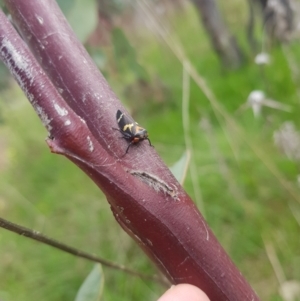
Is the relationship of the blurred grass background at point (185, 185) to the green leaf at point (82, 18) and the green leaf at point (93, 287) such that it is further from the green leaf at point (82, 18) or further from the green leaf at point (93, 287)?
the green leaf at point (93, 287)

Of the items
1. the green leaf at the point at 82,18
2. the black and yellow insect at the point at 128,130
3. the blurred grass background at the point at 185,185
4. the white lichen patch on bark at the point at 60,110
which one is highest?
the green leaf at the point at 82,18

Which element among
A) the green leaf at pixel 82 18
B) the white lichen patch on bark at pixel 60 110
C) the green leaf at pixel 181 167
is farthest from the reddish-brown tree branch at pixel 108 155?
the green leaf at pixel 82 18

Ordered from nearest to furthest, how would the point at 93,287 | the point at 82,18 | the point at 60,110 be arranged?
the point at 60,110 → the point at 93,287 → the point at 82,18

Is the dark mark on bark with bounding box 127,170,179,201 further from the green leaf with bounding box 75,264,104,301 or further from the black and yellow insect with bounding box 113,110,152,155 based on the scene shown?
the green leaf with bounding box 75,264,104,301

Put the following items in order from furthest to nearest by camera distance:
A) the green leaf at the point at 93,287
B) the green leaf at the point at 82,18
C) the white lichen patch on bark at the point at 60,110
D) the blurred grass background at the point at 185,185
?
the blurred grass background at the point at 185,185, the green leaf at the point at 82,18, the green leaf at the point at 93,287, the white lichen patch on bark at the point at 60,110

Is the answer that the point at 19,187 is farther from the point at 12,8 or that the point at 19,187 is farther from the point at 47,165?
the point at 12,8

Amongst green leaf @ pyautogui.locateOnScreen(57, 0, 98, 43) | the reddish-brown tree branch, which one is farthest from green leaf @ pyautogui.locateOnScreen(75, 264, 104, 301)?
green leaf @ pyautogui.locateOnScreen(57, 0, 98, 43)

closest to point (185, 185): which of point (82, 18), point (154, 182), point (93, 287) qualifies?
point (82, 18)

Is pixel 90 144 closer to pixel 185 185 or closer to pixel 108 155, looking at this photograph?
pixel 108 155
